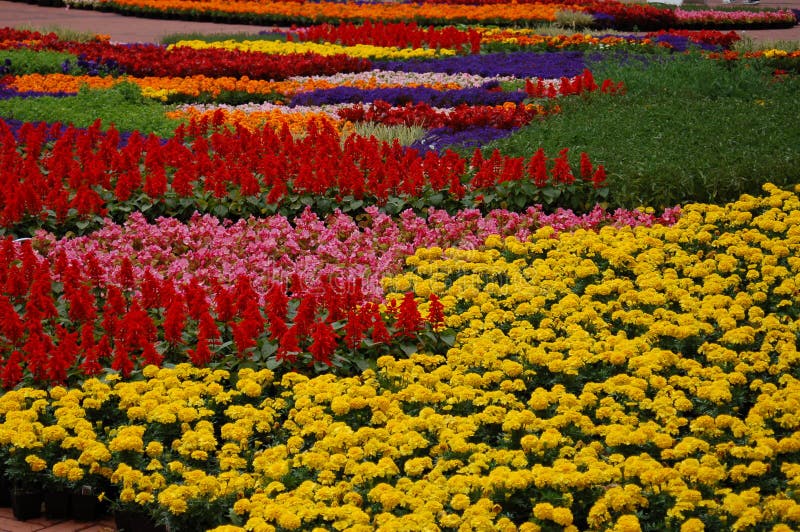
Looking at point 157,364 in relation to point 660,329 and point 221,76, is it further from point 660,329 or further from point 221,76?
point 221,76

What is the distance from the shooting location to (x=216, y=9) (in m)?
25.7

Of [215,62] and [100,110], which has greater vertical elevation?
[215,62]

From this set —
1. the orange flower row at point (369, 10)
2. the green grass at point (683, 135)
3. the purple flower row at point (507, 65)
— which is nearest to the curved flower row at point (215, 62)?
the purple flower row at point (507, 65)

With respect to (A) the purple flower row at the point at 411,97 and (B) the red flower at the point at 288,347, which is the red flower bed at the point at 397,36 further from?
(B) the red flower at the point at 288,347

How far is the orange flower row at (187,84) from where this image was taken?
1420cm

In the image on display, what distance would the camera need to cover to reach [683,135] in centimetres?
1009

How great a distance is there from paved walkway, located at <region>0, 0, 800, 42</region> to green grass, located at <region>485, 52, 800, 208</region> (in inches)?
399

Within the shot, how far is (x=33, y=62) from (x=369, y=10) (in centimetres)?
991

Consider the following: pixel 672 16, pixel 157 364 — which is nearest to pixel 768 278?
pixel 157 364

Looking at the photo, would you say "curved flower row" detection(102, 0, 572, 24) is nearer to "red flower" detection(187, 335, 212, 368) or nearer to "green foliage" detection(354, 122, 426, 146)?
"green foliage" detection(354, 122, 426, 146)

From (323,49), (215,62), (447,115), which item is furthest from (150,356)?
(323,49)

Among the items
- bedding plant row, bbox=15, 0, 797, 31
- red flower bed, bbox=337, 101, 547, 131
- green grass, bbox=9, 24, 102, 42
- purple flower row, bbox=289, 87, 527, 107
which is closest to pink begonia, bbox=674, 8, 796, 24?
bedding plant row, bbox=15, 0, 797, 31

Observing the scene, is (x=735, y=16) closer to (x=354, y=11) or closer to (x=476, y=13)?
(x=476, y=13)

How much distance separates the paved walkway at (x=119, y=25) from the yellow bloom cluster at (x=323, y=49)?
8.75 feet
